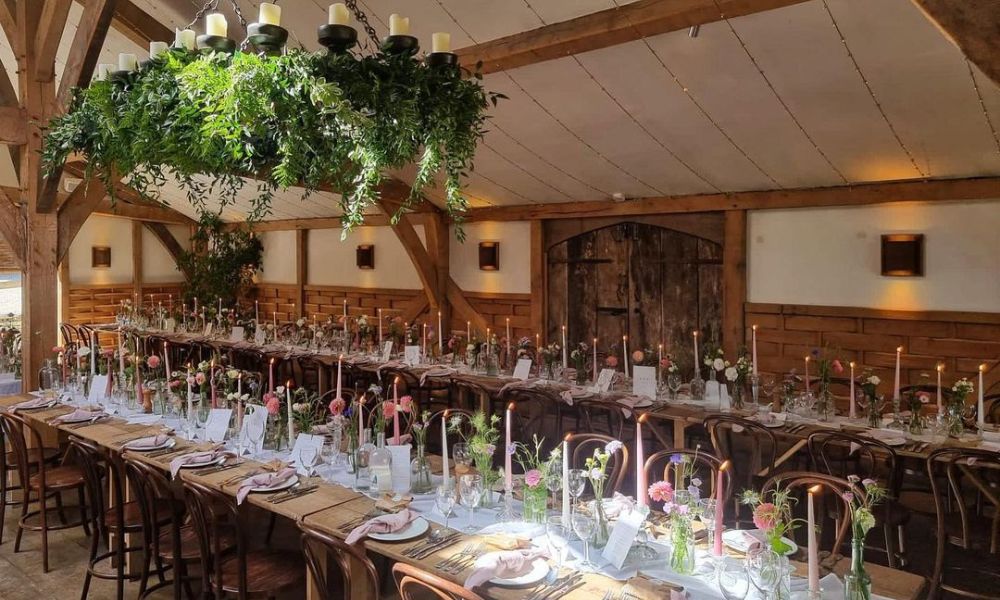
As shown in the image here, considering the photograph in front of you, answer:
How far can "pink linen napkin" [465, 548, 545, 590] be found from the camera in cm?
228

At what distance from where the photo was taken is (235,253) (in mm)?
12062

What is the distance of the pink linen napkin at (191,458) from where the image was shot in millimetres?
3588

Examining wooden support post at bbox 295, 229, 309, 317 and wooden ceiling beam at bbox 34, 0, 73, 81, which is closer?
wooden ceiling beam at bbox 34, 0, 73, 81

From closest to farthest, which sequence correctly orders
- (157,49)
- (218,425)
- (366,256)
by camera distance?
Result: (157,49) < (218,425) < (366,256)

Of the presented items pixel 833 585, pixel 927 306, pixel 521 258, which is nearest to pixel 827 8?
pixel 927 306

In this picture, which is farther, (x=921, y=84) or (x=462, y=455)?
(x=921, y=84)

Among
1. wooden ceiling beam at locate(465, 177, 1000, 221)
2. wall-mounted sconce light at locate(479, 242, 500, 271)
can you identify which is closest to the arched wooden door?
wooden ceiling beam at locate(465, 177, 1000, 221)

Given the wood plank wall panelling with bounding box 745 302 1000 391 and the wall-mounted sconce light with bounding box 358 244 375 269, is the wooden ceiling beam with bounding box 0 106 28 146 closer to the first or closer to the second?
the wall-mounted sconce light with bounding box 358 244 375 269

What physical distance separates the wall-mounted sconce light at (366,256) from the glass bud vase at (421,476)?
7895 millimetres

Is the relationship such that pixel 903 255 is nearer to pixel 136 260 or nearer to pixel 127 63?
pixel 127 63

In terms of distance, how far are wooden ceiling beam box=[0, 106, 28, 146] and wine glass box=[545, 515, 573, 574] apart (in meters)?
5.65

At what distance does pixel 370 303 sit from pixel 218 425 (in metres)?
6.87

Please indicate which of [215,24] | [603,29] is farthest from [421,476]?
[603,29]

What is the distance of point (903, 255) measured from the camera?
19.9ft
